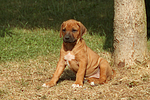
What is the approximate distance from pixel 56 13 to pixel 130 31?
5.91 metres

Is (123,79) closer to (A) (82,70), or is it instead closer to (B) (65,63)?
(A) (82,70)

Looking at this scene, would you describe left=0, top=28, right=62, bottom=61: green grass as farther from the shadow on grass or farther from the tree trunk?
the tree trunk

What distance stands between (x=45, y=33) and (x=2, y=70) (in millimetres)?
3348

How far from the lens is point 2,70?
21.6ft

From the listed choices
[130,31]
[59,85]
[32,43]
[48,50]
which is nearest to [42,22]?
[32,43]

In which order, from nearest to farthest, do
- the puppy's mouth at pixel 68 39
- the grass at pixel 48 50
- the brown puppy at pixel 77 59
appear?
1. the grass at pixel 48 50
2. the puppy's mouth at pixel 68 39
3. the brown puppy at pixel 77 59

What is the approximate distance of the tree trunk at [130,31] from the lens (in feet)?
21.0

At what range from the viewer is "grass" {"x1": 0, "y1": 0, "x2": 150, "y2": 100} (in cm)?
500

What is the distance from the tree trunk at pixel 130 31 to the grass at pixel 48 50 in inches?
14.3

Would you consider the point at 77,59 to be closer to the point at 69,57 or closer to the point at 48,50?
the point at 69,57

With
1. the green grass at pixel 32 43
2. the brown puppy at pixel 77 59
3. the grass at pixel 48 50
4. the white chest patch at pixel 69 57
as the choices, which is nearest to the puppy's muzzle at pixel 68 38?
the brown puppy at pixel 77 59

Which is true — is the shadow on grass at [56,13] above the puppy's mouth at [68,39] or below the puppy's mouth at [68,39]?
above

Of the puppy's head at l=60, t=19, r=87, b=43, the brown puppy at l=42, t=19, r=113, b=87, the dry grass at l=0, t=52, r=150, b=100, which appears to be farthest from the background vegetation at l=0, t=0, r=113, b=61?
the puppy's head at l=60, t=19, r=87, b=43

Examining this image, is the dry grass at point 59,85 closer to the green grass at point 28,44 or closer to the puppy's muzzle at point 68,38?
the green grass at point 28,44
